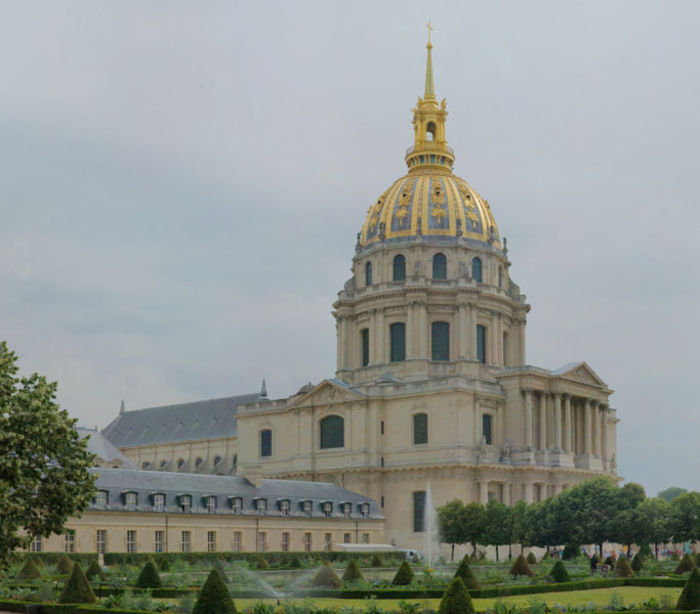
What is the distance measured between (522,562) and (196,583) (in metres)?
14.9

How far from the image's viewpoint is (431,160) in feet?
323

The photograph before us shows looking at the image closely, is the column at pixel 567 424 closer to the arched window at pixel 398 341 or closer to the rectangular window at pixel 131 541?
the arched window at pixel 398 341

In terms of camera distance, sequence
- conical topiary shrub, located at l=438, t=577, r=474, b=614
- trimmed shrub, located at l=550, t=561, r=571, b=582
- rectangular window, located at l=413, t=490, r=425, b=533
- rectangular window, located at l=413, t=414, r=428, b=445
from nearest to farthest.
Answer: conical topiary shrub, located at l=438, t=577, r=474, b=614, trimmed shrub, located at l=550, t=561, r=571, b=582, rectangular window, located at l=413, t=490, r=425, b=533, rectangular window, located at l=413, t=414, r=428, b=445

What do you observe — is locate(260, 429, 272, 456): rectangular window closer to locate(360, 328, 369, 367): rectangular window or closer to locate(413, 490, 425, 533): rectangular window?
locate(360, 328, 369, 367): rectangular window

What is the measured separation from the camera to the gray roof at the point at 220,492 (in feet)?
211

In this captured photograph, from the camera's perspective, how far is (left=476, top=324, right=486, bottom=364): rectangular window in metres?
92.2

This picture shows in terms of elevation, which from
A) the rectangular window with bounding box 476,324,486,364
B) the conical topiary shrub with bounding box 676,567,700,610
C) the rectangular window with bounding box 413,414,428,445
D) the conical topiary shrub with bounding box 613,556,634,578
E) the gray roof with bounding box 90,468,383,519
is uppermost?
the rectangular window with bounding box 476,324,486,364

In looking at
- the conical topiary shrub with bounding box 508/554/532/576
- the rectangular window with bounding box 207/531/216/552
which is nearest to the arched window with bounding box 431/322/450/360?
the rectangular window with bounding box 207/531/216/552

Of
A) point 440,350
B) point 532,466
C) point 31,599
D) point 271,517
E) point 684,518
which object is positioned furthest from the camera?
point 440,350

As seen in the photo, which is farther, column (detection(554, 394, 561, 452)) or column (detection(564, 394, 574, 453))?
column (detection(564, 394, 574, 453))

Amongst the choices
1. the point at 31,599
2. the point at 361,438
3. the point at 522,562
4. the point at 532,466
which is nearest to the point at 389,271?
the point at 361,438

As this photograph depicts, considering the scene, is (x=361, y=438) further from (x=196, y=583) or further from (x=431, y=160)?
(x=196, y=583)

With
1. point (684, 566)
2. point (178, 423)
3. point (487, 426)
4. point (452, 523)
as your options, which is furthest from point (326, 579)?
point (178, 423)

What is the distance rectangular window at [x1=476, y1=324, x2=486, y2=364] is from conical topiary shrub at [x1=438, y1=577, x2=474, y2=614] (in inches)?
2601
